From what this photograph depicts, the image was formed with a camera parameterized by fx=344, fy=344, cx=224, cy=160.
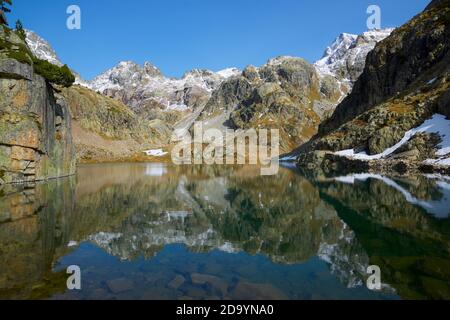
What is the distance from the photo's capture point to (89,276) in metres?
17.1

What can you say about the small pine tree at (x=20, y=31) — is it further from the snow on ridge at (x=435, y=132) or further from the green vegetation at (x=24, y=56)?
the snow on ridge at (x=435, y=132)

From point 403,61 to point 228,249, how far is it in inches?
5940

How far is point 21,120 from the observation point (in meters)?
62.4

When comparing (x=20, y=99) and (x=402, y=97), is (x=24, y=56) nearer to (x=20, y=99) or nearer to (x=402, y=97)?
(x=20, y=99)

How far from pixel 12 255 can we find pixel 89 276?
6.13 metres

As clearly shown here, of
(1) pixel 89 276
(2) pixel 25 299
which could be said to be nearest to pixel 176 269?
(1) pixel 89 276

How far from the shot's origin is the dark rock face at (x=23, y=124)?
198 feet

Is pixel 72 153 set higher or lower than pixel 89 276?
higher

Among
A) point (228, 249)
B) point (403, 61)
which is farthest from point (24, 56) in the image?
point (403, 61)

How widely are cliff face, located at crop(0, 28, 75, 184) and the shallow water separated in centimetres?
2336

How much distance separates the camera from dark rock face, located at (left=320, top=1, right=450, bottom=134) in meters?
129

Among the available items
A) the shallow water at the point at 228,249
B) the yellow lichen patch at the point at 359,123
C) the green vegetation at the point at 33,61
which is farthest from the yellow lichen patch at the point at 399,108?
the green vegetation at the point at 33,61

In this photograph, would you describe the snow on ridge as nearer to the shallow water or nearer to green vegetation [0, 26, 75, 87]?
the shallow water
